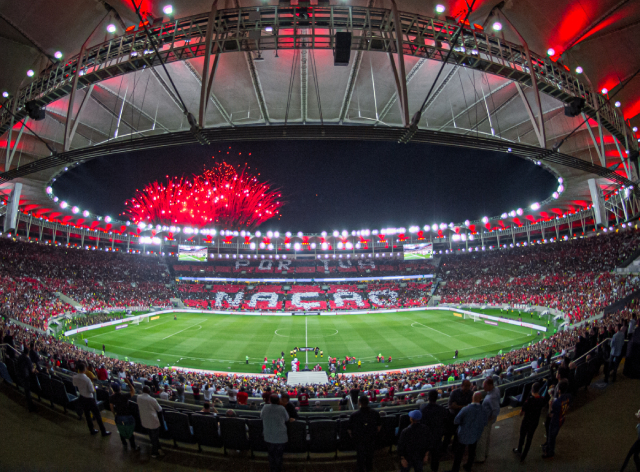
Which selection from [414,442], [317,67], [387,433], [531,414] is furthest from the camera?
[317,67]

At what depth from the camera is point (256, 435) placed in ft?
18.6

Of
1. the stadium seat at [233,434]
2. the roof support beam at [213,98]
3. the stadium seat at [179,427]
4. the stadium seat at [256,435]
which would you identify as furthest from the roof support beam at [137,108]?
the stadium seat at [256,435]

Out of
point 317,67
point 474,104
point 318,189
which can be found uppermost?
point 318,189

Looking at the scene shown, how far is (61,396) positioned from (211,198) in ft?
84.1

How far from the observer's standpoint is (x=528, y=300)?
41.8 metres

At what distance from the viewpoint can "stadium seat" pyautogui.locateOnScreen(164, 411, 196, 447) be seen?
5.88 meters

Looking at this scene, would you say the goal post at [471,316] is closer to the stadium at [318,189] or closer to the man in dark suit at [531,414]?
the stadium at [318,189]

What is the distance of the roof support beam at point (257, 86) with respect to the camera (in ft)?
44.7

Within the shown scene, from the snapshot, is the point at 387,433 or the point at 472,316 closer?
the point at 387,433

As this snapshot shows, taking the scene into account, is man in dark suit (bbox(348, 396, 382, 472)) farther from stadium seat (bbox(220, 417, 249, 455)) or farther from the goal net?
the goal net

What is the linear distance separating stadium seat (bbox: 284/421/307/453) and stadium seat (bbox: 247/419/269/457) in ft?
1.44

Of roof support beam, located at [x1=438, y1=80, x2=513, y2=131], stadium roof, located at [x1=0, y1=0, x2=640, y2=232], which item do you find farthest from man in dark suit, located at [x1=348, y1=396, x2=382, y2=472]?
roof support beam, located at [x1=438, y1=80, x2=513, y2=131]

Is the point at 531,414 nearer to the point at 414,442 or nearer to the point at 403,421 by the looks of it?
the point at 403,421

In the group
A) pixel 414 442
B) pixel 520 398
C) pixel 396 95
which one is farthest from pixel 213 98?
pixel 520 398
